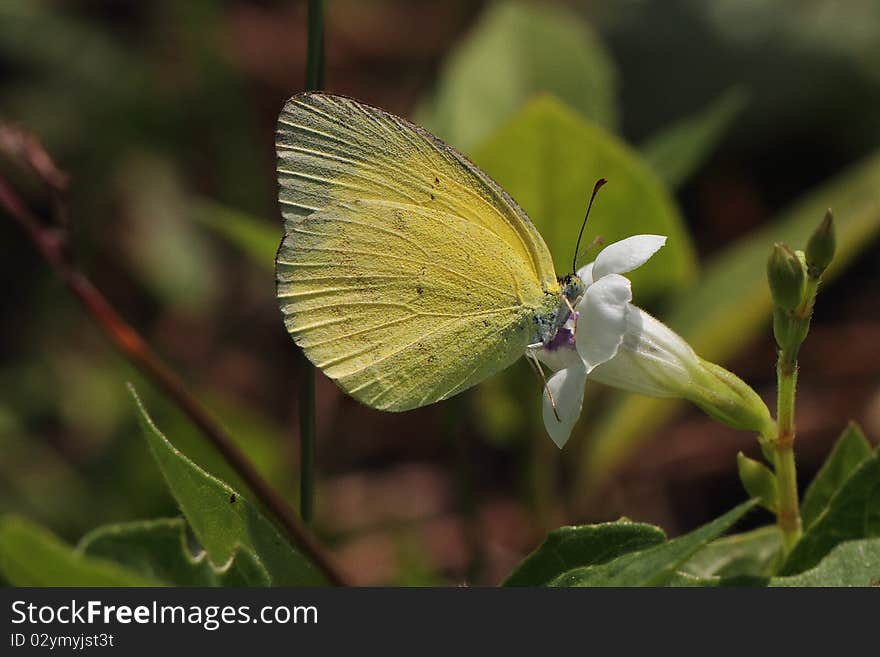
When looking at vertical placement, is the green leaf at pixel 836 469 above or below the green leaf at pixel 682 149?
below

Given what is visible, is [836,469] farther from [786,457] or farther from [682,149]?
[682,149]

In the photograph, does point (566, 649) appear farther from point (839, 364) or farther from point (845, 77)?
point (845, 77)

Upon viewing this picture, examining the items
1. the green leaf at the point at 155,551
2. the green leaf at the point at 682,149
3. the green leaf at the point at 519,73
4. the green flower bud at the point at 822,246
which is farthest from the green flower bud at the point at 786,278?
the green leaf at the point at 519,73

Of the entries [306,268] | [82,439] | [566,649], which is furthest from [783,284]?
[82,439]

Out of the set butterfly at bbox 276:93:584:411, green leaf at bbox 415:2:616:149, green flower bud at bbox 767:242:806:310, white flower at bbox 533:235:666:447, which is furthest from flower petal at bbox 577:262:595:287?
green leaf at bbox 415:2:616:149

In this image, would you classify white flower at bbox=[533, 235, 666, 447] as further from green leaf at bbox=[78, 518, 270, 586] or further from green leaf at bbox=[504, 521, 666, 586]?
green leaf at bbox=[78, 518, 270, 586]

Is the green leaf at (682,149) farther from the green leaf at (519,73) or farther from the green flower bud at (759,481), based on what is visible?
the green flower bud at (759,481)
